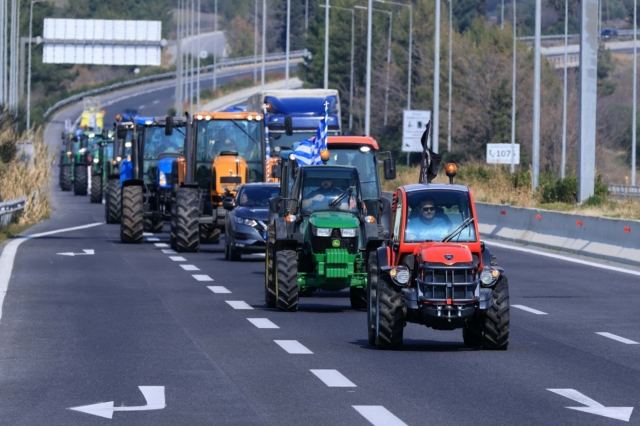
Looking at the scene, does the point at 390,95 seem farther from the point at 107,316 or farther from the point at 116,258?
the point at 107,316

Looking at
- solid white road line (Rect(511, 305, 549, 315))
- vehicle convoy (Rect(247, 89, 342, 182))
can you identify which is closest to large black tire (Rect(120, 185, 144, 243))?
vehicle convoy (Rect(247, 89, 342, 182))

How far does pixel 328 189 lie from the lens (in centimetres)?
2275

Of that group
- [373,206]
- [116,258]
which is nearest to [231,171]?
[116,258]

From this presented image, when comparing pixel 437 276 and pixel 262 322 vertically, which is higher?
pixel 437 276

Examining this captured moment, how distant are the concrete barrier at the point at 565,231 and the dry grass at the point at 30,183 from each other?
1157 centimetres

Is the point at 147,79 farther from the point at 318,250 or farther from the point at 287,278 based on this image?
the point at 287,278

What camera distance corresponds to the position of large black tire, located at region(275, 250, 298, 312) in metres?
20.8

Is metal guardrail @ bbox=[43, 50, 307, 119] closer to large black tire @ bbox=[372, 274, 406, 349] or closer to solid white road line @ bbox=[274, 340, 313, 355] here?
solid white road line @ bbox=[274, 340, 313, 355]

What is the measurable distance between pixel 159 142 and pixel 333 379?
27.2 metres

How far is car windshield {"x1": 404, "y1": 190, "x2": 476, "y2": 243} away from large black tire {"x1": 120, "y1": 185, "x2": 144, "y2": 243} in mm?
19627

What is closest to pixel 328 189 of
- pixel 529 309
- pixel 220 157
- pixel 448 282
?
pixel 529 309

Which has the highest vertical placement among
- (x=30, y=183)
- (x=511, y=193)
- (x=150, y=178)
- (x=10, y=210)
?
(x=150, y=178)

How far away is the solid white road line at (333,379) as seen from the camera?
14.1 metres

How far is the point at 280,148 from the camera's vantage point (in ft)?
164
